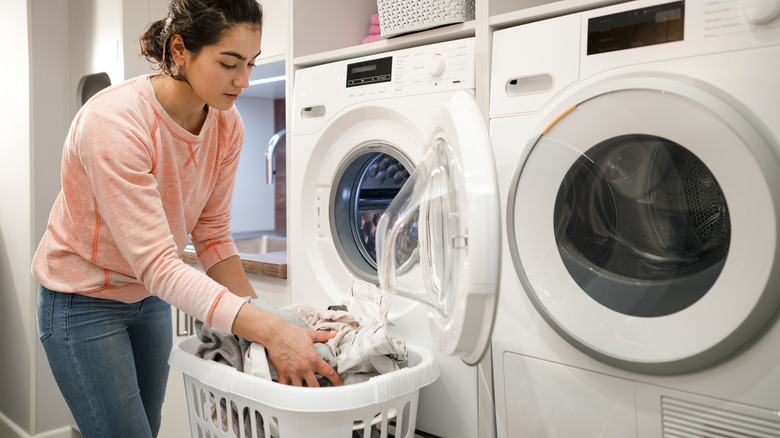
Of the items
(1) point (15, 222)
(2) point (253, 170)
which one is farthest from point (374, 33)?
(1) point (15, 222)

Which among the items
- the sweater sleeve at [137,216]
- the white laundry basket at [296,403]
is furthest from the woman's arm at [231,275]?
the sweater sleeve at [137,216]

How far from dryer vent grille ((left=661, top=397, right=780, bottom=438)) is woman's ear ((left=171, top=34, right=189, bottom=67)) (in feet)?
3.72

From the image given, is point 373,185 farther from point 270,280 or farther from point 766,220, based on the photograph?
point 766,220

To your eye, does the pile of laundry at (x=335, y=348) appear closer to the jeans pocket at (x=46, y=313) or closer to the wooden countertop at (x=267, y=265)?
the jeans pocket at (x=46, y=313)

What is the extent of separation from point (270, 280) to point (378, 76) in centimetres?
76

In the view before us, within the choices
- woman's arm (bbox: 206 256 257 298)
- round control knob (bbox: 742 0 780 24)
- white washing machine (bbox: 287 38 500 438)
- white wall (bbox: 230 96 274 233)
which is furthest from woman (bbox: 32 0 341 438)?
white wall (bbox: 230 96 274 233)

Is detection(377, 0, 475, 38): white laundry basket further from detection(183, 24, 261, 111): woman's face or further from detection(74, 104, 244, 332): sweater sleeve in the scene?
detection(74, 104, 244, 332): sweater sleeve

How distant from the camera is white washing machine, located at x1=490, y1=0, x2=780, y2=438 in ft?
3.06

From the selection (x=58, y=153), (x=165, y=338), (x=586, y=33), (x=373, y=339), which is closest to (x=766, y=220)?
(x=586, y=33)

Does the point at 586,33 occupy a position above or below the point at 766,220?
above

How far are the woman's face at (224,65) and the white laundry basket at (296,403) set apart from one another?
55 centimetres

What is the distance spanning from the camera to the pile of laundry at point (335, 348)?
110 cm

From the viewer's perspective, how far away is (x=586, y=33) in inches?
44.1

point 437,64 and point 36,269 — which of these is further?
point 437,64
